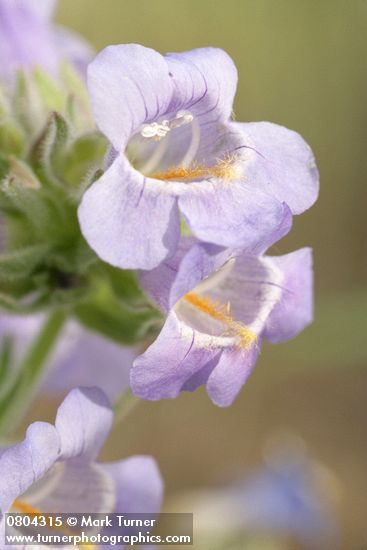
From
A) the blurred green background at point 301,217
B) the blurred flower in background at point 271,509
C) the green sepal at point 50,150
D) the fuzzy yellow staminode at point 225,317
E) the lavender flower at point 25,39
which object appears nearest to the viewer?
the fuzzy yellow staminode at point 225,317

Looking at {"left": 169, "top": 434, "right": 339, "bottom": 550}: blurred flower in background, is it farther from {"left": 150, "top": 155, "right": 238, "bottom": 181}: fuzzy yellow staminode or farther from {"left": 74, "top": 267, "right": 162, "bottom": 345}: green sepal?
{"left": 150, "top": 155, "right": 238, "bottom": 181}: fuzzy yellow staminode

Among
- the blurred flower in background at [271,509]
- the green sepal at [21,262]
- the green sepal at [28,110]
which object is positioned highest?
the green sepal at [28,110]

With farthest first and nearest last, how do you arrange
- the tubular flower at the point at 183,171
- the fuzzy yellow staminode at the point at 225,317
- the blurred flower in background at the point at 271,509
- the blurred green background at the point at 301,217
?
the blurred green background at the point at 301,217 < the blurred flower in background at the point at 271,509 < the fuzzy yellow staminode at the point at 225,317 < the tubular flower at the point at 183,171

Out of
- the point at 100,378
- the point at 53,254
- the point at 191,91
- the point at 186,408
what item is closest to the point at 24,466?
the point at 53,254

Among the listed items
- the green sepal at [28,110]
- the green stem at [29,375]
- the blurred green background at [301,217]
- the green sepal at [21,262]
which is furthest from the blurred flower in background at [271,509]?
the green sepal at [28,110]

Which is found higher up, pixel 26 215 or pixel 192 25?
pixel 26 215

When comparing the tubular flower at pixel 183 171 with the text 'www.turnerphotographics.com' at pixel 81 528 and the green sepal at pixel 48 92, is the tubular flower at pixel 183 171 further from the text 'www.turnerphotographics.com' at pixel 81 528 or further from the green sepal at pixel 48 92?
the text 'www.turnerphotographics.com' at pixel 81 528

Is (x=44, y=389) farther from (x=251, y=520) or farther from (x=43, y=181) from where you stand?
(x=251, y=520)
